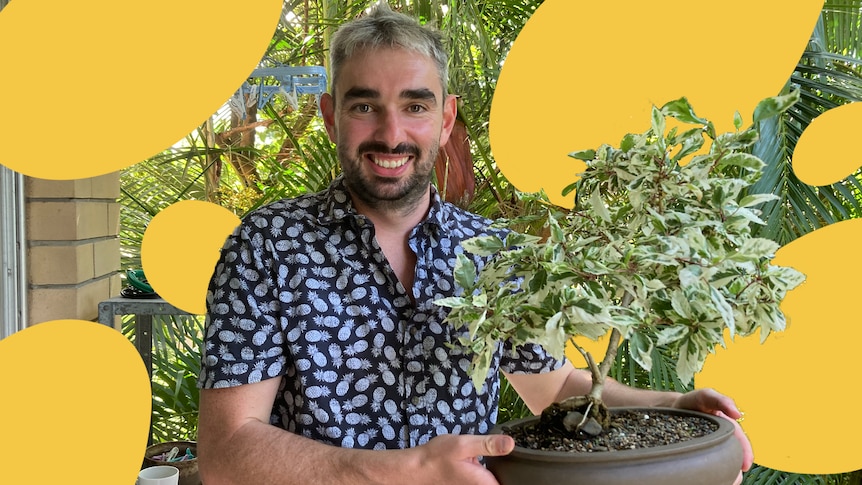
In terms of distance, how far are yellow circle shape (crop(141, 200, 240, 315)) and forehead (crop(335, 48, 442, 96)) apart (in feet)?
4.01

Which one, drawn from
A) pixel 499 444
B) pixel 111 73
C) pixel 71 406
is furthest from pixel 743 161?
pixel 71 406

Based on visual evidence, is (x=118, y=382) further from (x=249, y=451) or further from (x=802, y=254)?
(x=802, y=254)

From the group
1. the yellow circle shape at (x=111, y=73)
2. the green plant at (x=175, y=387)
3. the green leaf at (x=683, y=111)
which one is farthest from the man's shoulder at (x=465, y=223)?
the green plant at (x=175, y=387)

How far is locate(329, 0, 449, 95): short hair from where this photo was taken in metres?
1.46

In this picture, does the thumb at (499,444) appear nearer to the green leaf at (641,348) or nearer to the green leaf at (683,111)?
the green leaf at (641,348)

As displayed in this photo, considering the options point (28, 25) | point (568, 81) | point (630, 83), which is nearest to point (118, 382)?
point (28, 25)

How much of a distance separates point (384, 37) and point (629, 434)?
2.68ft

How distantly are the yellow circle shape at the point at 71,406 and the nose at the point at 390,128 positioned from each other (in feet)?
4.10

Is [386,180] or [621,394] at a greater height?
[386,180]

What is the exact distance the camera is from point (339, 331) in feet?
4.68

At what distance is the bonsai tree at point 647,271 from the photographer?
941mm

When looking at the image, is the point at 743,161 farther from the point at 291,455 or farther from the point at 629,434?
the point at 291,455

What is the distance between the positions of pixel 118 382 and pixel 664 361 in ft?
5.26

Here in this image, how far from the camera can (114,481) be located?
7.43 feet
